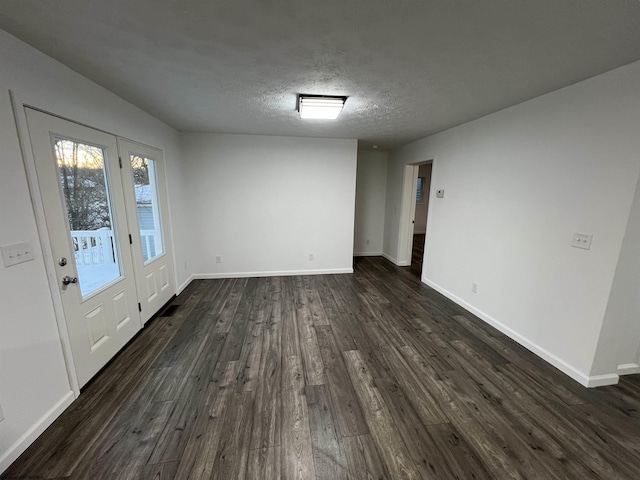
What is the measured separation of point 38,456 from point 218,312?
182 cm

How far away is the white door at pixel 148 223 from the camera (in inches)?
104

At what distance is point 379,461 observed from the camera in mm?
1451

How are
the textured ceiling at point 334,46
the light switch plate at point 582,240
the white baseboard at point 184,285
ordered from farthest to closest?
1. the white baseboard at point 184,285
2. the light switch plate at point 582,240
3. the textured ceiling at point 334,46

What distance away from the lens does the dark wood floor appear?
143 cm

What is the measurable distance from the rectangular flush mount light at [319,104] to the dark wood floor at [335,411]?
2370 millimetres

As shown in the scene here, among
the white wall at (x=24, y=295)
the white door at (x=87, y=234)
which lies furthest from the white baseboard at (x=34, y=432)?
the white door at (x=87, y=234)

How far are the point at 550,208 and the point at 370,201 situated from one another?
3728 millimetres

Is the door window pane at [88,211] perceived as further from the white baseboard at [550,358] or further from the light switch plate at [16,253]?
the white baseboard at [550,358]

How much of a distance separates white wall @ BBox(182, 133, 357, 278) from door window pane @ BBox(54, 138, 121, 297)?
192cm

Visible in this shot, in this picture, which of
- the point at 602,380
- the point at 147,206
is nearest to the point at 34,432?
the point at 147,206

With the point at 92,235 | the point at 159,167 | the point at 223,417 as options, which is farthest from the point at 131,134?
the point at 223,417

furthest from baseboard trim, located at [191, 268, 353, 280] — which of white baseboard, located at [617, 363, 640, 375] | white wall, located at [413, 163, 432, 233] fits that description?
white wall, located at [413, 163, 432, 233]

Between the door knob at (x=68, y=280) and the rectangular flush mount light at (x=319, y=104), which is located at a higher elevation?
the rectangular flush mount light at (x=319, y=104)

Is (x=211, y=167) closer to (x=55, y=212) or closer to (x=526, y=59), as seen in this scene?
(x=55, y=212)
